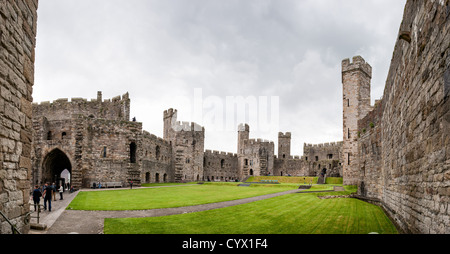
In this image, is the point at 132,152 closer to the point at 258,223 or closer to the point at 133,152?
the point at 133,152

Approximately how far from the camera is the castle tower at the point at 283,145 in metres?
64.9

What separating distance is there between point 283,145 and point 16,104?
6138 centimetres

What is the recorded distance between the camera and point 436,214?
5.39 m

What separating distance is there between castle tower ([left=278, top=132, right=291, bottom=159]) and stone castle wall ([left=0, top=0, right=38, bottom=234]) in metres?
60.3

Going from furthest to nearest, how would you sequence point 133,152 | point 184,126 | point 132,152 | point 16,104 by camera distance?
point 184,126 < point 132,152 < point 133,152 < point 16,104

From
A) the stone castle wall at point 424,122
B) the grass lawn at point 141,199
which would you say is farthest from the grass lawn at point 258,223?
the grass lawn at point 141,199

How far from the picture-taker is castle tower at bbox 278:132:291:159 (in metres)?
64.9

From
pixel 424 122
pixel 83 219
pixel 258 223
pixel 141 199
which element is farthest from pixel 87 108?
pixel 424 122

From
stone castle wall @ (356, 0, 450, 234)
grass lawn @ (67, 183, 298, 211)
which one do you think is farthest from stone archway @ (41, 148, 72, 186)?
stone castle wall @ (356, 0, 450, 234)

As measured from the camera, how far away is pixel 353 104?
34188 mm

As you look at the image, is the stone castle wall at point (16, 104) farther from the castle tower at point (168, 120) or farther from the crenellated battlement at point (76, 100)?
the castle tower at point (168, 120)

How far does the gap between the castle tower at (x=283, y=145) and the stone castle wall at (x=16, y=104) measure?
60251 mm

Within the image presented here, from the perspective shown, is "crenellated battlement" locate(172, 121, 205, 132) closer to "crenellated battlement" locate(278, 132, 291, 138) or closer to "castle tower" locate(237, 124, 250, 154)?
"castle tower" locate(237, 124, 250, 154)
